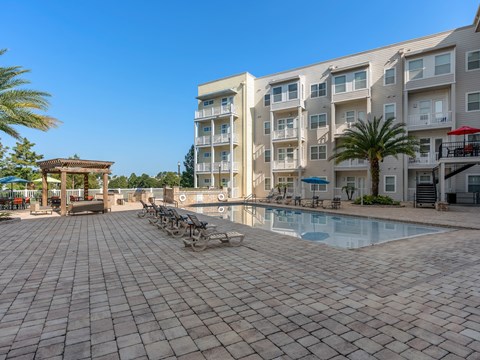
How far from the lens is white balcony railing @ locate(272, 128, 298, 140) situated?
93.4ft

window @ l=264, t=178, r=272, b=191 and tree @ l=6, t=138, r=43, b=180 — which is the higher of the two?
tree @ l=6, t=138, r=43, b=180

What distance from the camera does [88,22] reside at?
19.2 meters

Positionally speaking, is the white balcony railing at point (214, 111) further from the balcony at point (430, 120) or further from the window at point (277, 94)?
the balcony at point (430, 120)

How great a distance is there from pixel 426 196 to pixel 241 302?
18.9 meters

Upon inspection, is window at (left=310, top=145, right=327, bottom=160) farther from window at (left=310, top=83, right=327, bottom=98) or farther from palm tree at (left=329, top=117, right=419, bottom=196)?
palm tree at (left=329, top=117, right=419, bottom=196)

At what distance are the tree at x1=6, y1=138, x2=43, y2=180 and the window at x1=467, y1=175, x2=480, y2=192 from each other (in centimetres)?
3781

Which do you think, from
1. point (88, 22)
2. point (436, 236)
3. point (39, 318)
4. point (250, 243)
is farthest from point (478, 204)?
point (88, 22)

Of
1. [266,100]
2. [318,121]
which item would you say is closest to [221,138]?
[266,100]

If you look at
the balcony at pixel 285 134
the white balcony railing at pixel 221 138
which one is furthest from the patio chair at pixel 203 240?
the white balcony railing at pixel 221 138

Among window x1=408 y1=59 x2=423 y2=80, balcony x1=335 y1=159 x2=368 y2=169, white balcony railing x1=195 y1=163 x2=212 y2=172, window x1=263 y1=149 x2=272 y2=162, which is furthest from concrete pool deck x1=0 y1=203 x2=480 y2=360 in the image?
white balcony railing x1=195 y1=163 x2=212 y2=172

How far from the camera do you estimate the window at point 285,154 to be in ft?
98.7

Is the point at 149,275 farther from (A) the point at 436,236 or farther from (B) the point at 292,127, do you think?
(B) the point at 292,127

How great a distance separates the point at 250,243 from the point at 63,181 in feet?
42.5

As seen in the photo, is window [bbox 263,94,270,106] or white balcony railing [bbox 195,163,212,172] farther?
white balcony railing [bbox 195,163,212,172]
